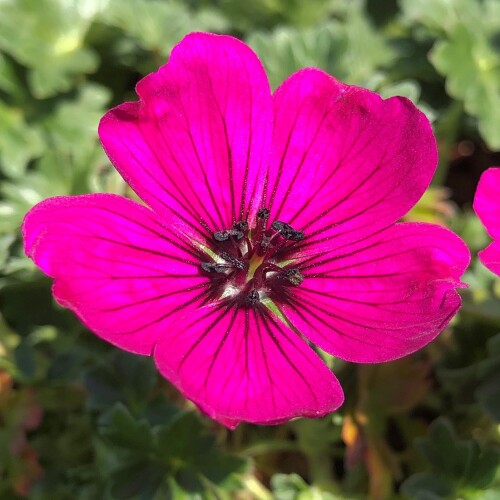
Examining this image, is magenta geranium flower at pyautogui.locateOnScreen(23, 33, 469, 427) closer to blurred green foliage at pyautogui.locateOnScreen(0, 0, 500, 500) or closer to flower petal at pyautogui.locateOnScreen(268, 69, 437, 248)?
flower petal at pyautogui.locateOnScreen(268, 69, 437, 248)

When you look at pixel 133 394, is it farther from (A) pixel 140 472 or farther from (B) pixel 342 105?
(B) pixel 342 105

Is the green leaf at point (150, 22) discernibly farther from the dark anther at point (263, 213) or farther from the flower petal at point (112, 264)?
the flower petal at point (112, 264)

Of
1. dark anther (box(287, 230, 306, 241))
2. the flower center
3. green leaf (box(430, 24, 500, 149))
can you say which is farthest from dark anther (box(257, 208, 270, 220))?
green leaf (box(430, 24, 500, 149))

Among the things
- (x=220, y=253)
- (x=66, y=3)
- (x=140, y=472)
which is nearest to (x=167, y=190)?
(x=220, y=253)

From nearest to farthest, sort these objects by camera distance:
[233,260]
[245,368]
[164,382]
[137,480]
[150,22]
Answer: [245,368]
[233,260]
[137,480]
[164,382]
[150,22]

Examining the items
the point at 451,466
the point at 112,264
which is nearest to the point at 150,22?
the point at 112,264

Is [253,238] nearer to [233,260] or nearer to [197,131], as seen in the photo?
[233,260]
